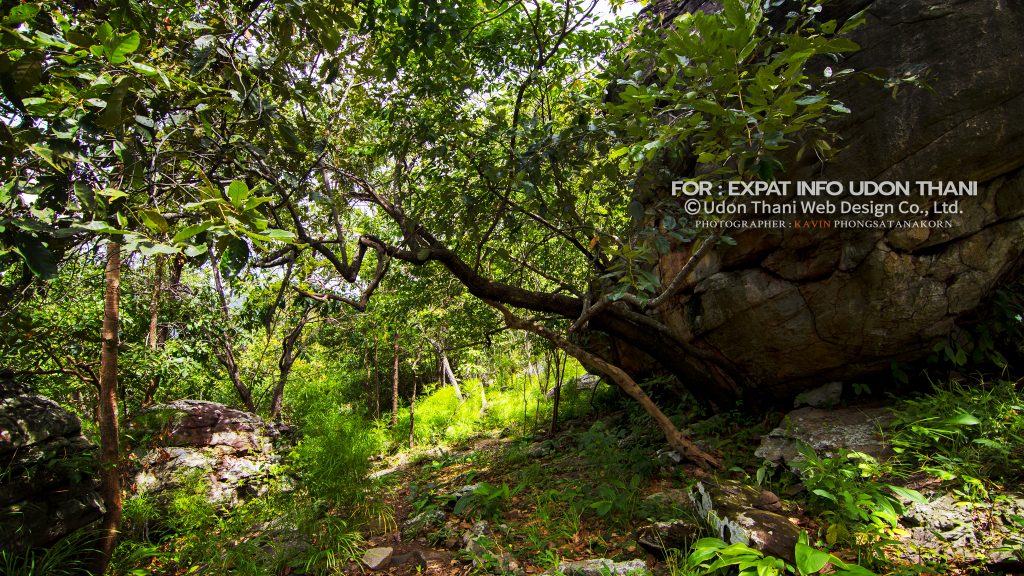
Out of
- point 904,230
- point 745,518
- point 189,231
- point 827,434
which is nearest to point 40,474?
point 189,231

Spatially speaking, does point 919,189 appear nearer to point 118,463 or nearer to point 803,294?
point 803,294

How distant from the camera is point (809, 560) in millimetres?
2102

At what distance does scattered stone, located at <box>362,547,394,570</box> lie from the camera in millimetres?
3381

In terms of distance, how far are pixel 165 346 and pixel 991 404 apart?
821 centimetres

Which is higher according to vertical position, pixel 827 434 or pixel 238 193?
pixel 238 193

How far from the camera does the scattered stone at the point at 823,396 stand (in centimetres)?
396

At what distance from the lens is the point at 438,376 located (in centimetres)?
1523

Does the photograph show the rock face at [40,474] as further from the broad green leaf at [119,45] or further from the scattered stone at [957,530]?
the scattered stone at [957,530]

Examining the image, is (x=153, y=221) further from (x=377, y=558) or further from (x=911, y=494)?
(x=911, y=494)

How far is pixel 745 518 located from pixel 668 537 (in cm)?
46

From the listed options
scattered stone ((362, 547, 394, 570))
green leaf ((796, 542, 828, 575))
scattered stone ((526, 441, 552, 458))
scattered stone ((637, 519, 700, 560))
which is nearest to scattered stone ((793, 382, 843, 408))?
scattered stone ((637, 519, 700, 560))

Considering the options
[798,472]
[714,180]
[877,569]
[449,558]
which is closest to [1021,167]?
[714,180]

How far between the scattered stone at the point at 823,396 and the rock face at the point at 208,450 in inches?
247

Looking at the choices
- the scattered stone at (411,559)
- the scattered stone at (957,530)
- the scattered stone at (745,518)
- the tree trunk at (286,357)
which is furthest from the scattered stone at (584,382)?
the scattered stone at (957,530)
